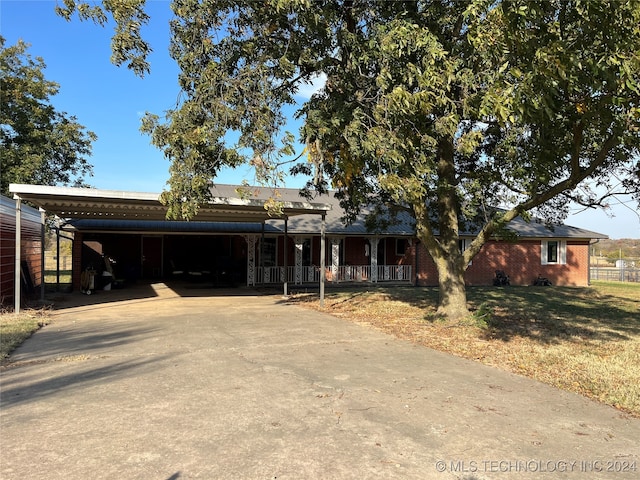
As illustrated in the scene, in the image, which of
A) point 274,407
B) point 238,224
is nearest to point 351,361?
point 274,407

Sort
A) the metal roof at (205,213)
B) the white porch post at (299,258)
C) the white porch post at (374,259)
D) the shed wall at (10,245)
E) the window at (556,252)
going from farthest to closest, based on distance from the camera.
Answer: the window at (556,252)
the white porch post at (374,259)
the white porch post at (299,258)
the shed wall at (10,245)
the metal roof at (205,213)

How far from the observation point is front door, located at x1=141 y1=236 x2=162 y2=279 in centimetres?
2395

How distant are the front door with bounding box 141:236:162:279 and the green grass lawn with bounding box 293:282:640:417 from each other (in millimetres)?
10950

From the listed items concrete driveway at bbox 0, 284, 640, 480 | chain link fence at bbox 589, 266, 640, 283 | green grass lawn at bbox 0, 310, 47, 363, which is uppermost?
green grass lawn at bbox 0, 310, 47, 363

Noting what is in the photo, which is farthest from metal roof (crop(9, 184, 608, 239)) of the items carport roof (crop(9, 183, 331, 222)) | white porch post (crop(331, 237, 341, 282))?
white porch post (crop(331, 237, 341, 282))

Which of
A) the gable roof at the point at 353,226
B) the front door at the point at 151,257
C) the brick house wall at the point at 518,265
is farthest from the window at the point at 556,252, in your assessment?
the front door at the point at 151,257

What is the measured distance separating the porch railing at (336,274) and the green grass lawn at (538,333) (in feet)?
14.5

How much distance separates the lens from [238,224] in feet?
69.6

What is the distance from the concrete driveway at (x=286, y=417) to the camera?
12.1 feet

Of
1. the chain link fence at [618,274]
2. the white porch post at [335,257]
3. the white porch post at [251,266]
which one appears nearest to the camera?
the white porch post at [251,266]

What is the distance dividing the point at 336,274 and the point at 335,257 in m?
0.82

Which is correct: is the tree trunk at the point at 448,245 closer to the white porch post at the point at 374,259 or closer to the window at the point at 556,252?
the white porch post at the point at 374,259

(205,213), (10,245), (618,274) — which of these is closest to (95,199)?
(10,245)

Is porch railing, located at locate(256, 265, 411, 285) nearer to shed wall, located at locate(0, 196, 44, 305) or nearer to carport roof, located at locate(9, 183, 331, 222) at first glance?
carport roof, located at locate(9, 183, 331, 222)
